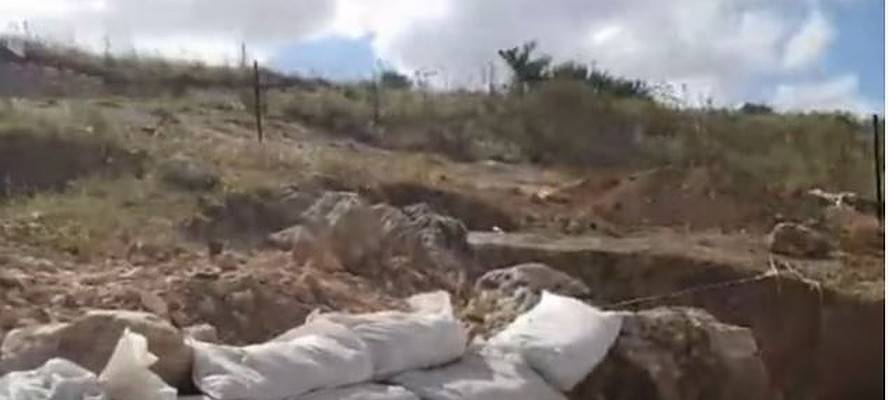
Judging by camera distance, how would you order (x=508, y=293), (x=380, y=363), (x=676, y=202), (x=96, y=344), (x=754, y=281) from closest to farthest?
(x=96, y=344)
(x=380, y=363)
(x=508, y=293)
(x=754, y=281)
(x=676, y=202)

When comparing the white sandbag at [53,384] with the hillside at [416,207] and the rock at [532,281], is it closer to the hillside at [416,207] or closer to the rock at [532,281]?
the hillside at [416,207]

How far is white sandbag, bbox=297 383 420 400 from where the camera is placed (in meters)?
3.32

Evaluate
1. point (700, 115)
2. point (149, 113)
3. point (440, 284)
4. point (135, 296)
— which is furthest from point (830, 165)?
point (135, 296)

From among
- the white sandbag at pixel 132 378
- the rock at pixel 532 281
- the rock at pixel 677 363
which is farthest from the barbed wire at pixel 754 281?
the white sandbag at pixel 132 378

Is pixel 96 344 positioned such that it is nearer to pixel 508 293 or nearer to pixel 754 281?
pixel 508 293

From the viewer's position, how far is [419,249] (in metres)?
5.07

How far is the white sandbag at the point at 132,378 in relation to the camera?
9.89 feet

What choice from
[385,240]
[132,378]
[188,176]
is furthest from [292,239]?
[132,378]

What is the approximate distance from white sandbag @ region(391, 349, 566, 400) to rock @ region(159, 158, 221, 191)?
7.88 feet

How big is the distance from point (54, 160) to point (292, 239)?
1.73m

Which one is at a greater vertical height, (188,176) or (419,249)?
(188,176)

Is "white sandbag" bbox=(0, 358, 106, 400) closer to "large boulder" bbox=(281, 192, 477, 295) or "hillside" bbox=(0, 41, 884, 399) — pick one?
"hillside" bbox=(0, 41, 884, 399)

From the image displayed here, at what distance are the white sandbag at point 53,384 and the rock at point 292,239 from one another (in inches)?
75.0

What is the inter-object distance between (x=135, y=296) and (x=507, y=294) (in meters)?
1.06
